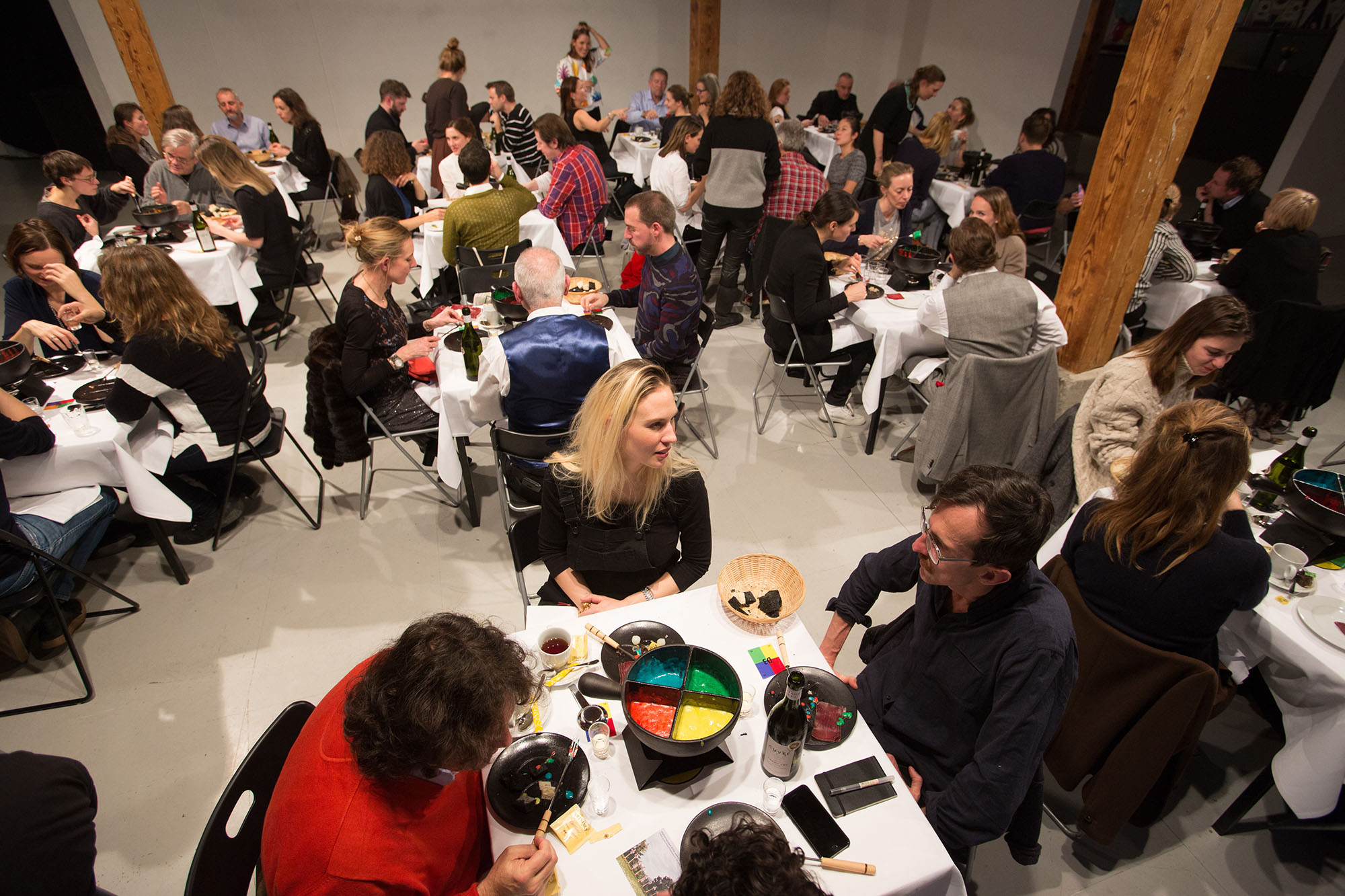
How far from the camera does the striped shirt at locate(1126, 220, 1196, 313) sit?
387 centimetres

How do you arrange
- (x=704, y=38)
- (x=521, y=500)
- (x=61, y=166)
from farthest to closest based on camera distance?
(x=704, y=38), (x=61, y=166), (x=521, y=500)

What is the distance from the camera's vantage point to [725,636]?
1.77 meters

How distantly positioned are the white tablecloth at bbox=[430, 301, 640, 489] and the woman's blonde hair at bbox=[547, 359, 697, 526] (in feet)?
3.68

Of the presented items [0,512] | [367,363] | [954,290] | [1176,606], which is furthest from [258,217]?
[1176,606]

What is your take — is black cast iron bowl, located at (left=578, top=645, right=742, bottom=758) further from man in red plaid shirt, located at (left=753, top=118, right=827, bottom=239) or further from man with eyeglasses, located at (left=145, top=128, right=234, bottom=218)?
man with eyeglasses, located at (left=145, top=128, right=234, bottom=218)

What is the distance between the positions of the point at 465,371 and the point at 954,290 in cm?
238

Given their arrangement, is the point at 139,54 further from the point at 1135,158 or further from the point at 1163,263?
the point at 1163,263

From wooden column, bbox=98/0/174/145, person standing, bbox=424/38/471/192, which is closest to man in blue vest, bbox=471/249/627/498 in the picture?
person standing, bbox=424/38/471/192

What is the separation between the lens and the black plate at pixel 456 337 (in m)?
3.29

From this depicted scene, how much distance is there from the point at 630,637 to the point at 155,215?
4805 millimetres

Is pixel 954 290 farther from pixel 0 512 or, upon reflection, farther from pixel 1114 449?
pixel 0 512

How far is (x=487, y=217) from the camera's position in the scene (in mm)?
4336

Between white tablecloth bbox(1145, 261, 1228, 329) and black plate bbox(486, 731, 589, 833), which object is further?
white tablecloth bbox(1145, 261, 1228, 329)

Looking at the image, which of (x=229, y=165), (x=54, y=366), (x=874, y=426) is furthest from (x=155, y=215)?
(x=874, y=426)
